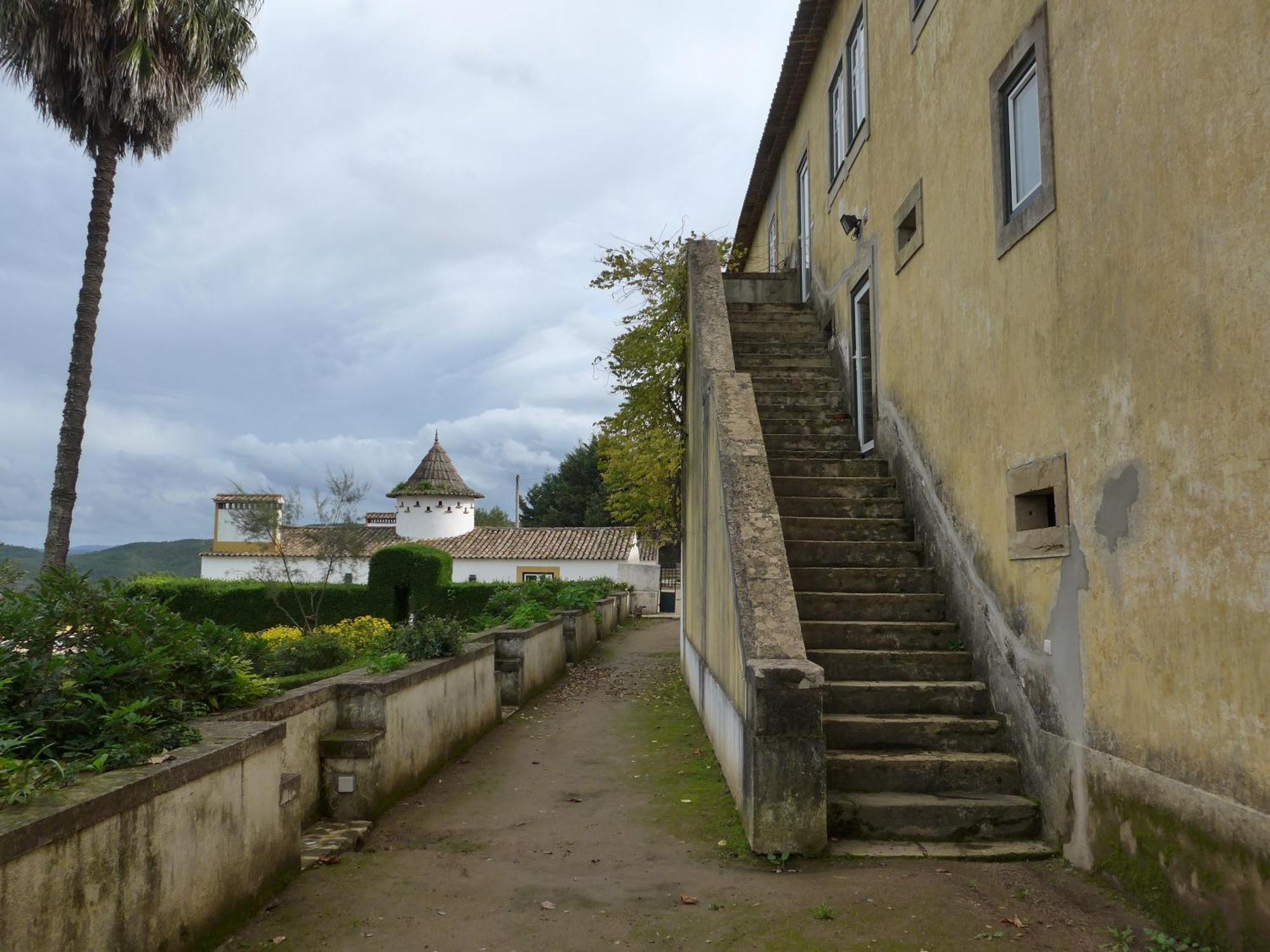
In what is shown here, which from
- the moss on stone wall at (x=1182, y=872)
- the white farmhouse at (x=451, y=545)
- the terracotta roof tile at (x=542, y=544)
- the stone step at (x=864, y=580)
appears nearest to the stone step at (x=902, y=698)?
the stone step at (x=864, y=580)

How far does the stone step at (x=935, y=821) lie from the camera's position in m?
4.97

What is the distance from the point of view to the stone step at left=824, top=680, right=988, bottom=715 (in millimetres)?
5879

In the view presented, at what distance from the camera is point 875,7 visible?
897cm

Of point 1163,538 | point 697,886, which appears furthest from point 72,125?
point 1163,538

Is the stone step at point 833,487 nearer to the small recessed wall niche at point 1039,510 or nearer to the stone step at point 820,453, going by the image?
the stone step at point 820,453

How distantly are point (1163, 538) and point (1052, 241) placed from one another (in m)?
1.95

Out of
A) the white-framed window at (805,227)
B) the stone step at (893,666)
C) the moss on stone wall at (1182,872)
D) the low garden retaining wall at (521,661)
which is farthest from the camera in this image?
the white-framed window at (805,227)

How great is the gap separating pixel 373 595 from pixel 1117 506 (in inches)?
1000

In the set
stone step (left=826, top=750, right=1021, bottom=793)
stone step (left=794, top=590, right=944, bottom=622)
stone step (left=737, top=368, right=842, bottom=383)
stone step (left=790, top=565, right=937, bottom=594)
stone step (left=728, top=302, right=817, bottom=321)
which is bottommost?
stone step (left=826, top=750, right=1021, bottom=793)

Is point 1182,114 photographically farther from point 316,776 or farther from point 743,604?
point 316,776

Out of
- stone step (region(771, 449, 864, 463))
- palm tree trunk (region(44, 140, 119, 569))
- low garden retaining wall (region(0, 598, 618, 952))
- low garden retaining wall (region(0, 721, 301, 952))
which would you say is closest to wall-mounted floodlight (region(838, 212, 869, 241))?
stone step (region(771, 449, 864, 463))

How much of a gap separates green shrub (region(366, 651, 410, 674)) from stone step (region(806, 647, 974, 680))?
121 inches

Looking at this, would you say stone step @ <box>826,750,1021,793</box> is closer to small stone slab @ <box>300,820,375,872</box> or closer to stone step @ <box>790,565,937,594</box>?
stone step @ <box>790,565,937,594</box>

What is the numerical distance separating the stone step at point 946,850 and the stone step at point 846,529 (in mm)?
3065
